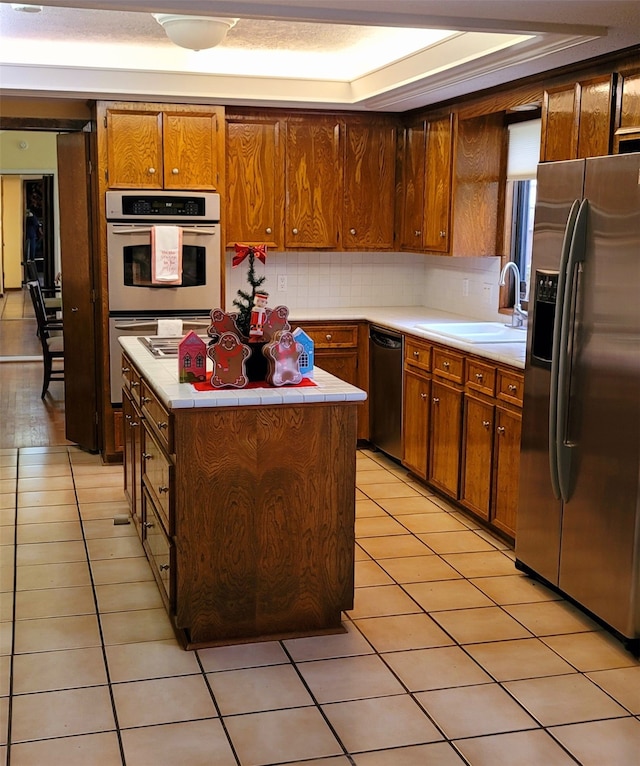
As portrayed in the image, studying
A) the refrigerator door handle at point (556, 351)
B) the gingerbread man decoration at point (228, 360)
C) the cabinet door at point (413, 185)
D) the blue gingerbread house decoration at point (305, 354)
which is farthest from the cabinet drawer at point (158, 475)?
the cabinet door at point (413, 185)

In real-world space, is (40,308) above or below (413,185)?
below

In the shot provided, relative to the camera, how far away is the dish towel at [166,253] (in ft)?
18.5

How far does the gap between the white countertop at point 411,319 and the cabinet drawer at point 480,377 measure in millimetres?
56

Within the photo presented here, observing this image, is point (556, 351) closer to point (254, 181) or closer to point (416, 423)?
point (416, 423)

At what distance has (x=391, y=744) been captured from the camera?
2736 millimetres

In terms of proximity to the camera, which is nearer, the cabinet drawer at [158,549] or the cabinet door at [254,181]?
the cabinet drawer at [158,549]

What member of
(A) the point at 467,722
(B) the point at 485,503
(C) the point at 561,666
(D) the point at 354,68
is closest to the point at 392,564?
(B) the point at 485,503

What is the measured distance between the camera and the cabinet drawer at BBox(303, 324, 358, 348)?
6035 mm

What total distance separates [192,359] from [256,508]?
2.00ft

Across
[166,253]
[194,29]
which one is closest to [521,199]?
[166,253]

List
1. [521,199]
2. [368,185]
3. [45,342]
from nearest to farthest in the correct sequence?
[521,199]
[368,185]
[45,342]

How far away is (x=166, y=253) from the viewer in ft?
18.5

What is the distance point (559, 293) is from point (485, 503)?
1.45 m

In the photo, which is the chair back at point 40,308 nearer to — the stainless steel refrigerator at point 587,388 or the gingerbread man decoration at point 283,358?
the gingerbread man decoration at point 283,358
